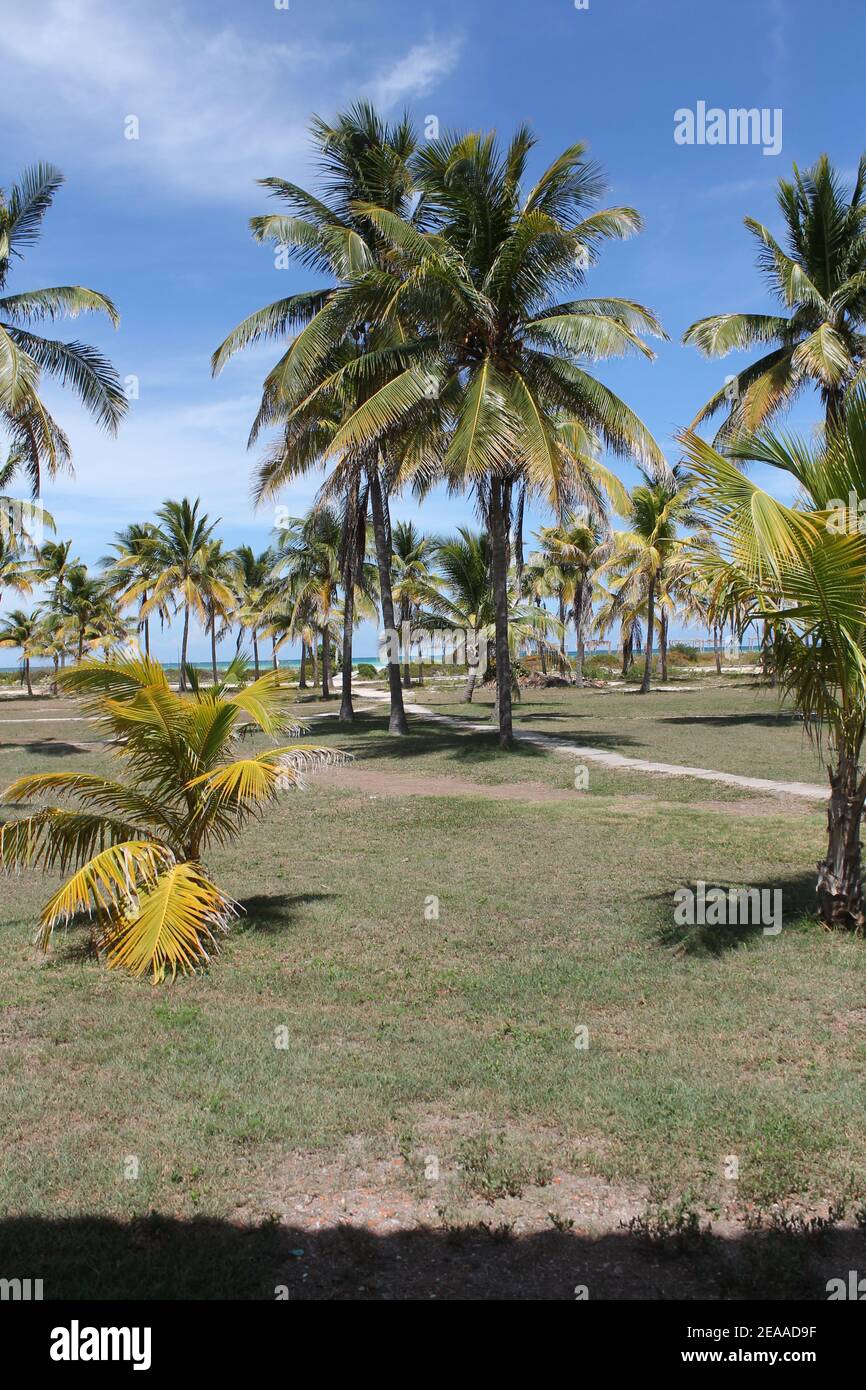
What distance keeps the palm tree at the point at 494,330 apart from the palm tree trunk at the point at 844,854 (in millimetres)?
9323

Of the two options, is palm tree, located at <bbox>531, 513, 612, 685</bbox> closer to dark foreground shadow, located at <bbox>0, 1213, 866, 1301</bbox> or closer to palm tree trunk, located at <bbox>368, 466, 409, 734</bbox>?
palm tree trunk, located at <bbox>368, 466, 409, 734</bbox>

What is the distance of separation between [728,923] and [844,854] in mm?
1175

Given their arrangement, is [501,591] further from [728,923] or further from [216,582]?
[216,582]

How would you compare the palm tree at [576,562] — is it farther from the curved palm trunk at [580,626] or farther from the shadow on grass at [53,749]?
the shadow on grass at [53,749]

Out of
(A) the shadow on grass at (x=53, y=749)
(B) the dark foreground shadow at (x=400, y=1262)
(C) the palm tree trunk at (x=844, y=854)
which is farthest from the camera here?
→ (A) the shadow on grass at (x=53, y=749)

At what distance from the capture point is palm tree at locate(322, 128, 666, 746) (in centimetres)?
1566

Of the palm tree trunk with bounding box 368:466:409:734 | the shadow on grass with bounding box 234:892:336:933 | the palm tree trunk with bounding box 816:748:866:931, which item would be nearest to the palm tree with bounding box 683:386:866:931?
the palm tree trunk with bounding box 816:748:866:931

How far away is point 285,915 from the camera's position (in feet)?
26.3

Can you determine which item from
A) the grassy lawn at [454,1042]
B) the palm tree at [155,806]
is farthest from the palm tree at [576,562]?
the palm tree at [155,806]

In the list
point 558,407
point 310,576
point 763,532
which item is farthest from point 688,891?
point 310,576

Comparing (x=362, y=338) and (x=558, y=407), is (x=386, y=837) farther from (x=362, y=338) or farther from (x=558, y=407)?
(x=362, y=338)

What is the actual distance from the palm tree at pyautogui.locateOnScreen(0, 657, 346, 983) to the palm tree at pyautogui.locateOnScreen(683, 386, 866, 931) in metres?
3.72

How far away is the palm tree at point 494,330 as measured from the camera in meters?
15.7

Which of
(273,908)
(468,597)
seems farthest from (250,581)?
(273,908)
